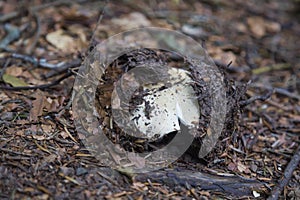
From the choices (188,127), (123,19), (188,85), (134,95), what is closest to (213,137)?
(188,127)

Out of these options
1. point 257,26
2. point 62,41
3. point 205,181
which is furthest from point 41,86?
point 257,26

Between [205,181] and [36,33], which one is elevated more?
[36,33]

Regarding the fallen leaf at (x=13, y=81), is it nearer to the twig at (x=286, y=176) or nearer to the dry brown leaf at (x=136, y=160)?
the dry brown leaf at (x=136, y=160)

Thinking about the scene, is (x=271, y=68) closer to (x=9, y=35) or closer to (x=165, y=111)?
(x=165, y=111)

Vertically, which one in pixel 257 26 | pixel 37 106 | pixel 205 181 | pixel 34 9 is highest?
pixel 257 26

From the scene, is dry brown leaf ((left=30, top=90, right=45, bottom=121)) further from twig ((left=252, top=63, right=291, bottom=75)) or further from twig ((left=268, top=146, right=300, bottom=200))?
twig ((left=252, top=63, right=291, bottom=75))

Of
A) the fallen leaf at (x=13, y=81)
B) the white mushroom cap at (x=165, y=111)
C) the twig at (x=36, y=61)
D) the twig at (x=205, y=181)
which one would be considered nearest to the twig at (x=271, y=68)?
the white mushroom cap at (x=165, y=111)

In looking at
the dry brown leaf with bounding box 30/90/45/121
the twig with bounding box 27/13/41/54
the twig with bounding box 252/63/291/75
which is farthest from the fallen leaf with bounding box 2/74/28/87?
the twig with bounding box 252/63/291/75
